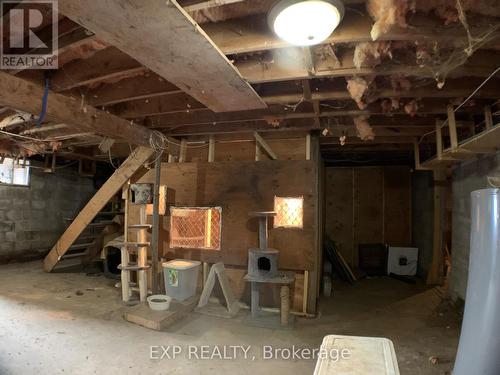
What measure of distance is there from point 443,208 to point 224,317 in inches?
143

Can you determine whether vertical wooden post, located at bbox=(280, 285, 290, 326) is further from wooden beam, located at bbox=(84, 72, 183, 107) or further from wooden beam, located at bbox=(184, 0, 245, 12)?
wooden beam, located at bbox=(184, 0, 245, 12)

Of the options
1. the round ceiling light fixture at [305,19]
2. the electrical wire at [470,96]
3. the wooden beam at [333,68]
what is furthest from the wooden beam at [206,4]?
the electrical wire at [470,96]

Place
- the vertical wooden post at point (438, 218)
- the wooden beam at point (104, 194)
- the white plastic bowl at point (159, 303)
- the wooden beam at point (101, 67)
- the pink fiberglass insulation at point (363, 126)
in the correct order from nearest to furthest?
1. the wooden beam at point (101, 67)
2. the pink fiberglass insulation at point (363, 126)
3. the white plastic bowl at point (159, 303)
4. the wooden beam at point (104, 194)
5. the vertical wooden post at point (438, 218)

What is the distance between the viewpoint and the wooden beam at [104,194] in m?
3.99

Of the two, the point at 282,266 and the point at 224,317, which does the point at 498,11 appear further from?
the point at 224,317

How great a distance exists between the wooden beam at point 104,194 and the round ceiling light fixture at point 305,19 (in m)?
2.75

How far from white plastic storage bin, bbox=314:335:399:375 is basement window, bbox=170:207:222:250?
2527mm

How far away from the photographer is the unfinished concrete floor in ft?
7.99

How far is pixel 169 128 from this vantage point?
3.96m

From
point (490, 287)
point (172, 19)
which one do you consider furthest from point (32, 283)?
point (490, 287)

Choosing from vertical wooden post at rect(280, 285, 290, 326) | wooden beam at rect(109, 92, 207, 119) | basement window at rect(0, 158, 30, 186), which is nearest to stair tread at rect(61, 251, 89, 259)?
basement window at rect(0, 158, 30, 186)

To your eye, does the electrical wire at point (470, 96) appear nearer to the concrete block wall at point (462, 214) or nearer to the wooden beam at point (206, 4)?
the concrete block wall at point (462, 214)

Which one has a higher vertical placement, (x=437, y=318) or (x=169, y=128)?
(x=169, y=128)

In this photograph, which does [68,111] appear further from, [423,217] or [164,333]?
[423,217]
